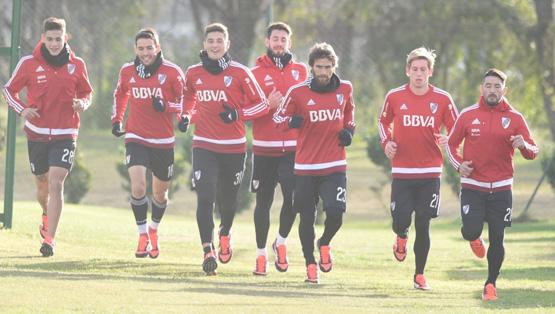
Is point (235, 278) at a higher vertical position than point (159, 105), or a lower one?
lower

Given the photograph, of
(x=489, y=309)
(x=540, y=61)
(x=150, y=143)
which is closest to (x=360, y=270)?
(x=150, y=143)

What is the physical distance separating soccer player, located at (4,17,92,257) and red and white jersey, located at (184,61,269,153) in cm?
138

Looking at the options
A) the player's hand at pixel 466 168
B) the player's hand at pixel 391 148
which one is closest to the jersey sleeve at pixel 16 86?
the player's hand at pixel 391 148

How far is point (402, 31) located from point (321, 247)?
43.4ft

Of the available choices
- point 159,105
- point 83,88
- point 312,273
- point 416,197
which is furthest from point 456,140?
point 83,88

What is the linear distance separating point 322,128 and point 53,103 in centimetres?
302

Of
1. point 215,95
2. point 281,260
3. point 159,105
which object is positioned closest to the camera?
point 215,95

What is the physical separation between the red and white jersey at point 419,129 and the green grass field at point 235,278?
44.3 inches

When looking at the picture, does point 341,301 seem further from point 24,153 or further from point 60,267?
point 24,153

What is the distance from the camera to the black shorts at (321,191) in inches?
386

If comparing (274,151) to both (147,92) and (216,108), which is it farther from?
(147,92)

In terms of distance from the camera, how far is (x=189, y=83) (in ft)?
34.8

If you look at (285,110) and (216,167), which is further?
(216,167)

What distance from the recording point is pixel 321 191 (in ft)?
32.5
